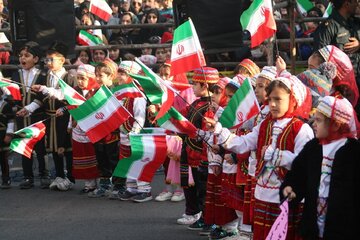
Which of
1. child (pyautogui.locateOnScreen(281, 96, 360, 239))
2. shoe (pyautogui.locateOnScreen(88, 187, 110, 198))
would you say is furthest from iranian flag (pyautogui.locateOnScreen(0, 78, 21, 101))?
child (pyautogui.locateOnScreen(281, 96, 360, 239))

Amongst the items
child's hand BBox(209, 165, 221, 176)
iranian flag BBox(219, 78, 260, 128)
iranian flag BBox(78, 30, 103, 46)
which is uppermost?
iranian flag BBox(78, 30, 103, 46)

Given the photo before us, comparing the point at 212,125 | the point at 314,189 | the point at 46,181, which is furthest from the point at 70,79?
the point at 314,189

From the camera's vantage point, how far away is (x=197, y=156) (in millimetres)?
9531

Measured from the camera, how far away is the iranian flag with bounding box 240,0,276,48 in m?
9.70

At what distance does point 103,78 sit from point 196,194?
95.4 inches

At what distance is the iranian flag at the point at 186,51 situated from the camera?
8438mm

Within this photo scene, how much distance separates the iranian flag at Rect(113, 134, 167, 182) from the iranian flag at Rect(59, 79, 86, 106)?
77.8 inches

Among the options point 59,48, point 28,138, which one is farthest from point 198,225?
point 59,48

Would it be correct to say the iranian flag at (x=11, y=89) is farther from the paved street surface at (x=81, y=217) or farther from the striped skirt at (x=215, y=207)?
the striped skirt at (x=215, y=207)

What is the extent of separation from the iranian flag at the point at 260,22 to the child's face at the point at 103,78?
2.40 meters

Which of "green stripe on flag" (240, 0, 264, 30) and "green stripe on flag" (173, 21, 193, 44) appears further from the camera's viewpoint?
"green stripe on flag" (240, 0, 264, 30)

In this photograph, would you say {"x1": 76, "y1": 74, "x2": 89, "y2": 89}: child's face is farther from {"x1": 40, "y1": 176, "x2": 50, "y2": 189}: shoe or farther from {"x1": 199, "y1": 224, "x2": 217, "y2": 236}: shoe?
{"x1": 199, "y1": 224, "x2": 217, "y2": 236}: shoe

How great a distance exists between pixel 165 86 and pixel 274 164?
1710mm

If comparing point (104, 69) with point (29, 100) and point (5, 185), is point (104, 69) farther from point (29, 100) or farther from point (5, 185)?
point (5, 185)
